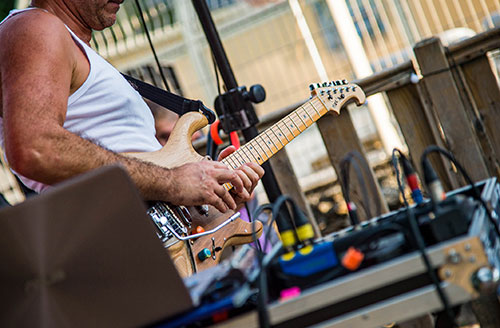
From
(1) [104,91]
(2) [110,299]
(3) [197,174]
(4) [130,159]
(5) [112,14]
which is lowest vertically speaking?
(2) [110,299]

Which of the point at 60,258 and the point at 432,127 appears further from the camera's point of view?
the point at 432,127

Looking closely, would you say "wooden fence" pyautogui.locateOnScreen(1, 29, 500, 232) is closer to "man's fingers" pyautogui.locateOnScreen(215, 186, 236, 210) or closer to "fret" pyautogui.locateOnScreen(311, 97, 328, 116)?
"fret" pyautogui.locateOnScreen(311, 97, 328, 116)

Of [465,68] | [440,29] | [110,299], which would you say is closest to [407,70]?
[465,68]

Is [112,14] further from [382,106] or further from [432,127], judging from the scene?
[382,106]

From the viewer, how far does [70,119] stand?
5.34 ft

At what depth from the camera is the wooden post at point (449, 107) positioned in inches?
87.0

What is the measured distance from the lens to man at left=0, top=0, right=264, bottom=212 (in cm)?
141

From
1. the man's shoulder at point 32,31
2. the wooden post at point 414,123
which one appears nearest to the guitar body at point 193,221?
the man's shoulder at point 32,31

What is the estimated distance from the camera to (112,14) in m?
1.91

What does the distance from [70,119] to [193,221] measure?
0.47 meters

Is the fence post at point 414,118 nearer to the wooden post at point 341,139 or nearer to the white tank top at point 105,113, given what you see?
the wooden post at point 341,139

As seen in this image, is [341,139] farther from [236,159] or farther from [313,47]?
[313,47]

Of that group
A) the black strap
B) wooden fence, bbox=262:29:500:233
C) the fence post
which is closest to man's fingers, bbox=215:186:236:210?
the black strap

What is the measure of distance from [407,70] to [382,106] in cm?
387
